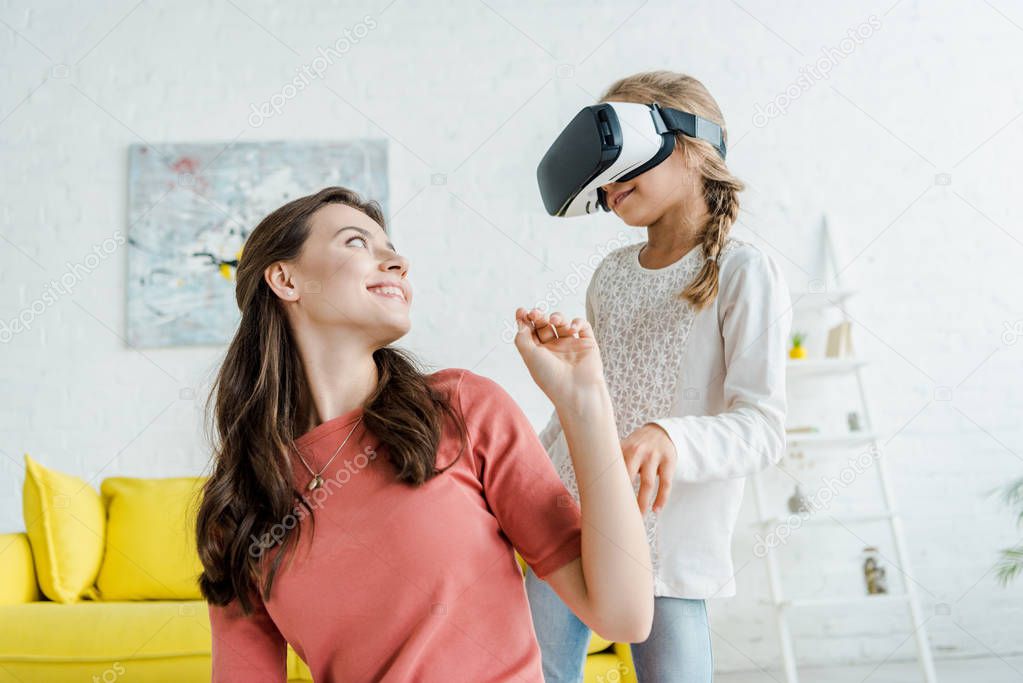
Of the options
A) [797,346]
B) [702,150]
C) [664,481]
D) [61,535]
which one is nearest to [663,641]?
[664,481]

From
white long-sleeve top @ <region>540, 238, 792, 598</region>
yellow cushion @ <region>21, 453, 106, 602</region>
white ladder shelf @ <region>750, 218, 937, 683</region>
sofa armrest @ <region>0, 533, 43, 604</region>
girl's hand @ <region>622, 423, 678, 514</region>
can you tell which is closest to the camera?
girl's hand @ <region>622, 423, 678, 514</region>

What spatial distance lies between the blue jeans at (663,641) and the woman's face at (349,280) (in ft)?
1.59

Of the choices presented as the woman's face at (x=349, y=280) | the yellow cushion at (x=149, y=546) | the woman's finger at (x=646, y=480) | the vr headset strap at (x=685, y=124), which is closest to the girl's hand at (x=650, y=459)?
the woman's finger at (x=646, y=480)

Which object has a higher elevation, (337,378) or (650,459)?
(337,378)

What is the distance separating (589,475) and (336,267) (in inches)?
18.9

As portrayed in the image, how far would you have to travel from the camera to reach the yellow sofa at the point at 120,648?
2102mm

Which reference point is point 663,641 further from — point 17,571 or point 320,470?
point 17,571

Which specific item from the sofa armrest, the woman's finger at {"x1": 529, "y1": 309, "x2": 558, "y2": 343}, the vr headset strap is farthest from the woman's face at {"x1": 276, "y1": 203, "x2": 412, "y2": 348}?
the sofa armrest

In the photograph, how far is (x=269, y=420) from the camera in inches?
45.5

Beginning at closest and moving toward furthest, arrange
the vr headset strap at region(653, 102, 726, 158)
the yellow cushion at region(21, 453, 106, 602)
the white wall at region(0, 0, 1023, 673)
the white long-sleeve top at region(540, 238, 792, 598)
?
→ the white long-sleeve top at region(540, 238, 792, 598) → the vr headset strap at region(653, 102, 726, 158) → the yellow cushion at region(21, 453, 106, 602) → the white wall at region(0, 0, 1023, 673)

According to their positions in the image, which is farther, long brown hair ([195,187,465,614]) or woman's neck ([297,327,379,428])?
woman's neck ([297,327,379,428])

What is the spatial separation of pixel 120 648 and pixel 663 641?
1.55 meters

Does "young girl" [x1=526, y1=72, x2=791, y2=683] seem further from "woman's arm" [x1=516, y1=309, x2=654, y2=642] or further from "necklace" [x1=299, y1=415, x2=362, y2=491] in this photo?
"necklace" [x1=299, y1=415, x2=362, y2=491]

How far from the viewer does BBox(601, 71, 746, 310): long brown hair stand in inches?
51.1
